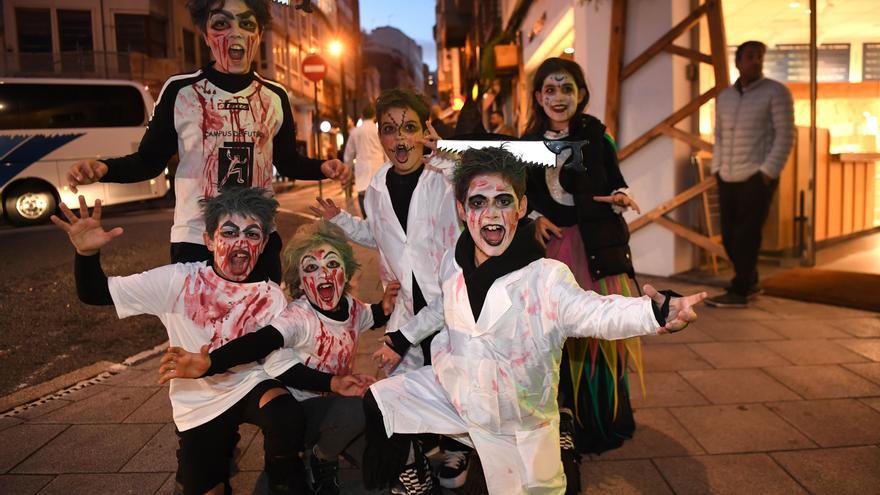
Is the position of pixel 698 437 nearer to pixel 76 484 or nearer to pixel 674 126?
pixel 76 484

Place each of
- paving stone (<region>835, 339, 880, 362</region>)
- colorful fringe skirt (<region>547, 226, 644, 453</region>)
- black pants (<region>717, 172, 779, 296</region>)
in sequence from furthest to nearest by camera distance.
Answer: black pants (<region>717, 172, 779, 296</region>) → paving stone (<region>835, 339, 880, 362</region>) → colorful fringe skirt (<region>547, 226, 644, 453</region>)

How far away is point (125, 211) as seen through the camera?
16.2 m

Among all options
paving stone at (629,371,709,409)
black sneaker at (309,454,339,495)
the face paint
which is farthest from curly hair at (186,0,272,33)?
paving stone at (629,371,709,409)

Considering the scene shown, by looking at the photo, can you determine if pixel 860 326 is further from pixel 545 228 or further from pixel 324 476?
pixel 324 476

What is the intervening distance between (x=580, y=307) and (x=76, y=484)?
2.42 metres

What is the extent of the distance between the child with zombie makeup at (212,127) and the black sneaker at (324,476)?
33.0 inches

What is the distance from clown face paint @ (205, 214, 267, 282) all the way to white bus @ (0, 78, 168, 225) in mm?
12427

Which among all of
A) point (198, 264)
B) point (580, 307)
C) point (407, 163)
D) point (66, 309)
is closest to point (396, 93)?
point (407, 163)

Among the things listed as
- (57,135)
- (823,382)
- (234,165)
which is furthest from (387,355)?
(57,135)

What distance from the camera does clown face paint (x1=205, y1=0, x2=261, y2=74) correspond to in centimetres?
292

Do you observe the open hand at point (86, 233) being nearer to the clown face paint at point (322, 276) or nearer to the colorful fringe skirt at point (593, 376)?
the clown face paint at point (322, 276)

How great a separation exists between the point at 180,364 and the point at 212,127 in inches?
40.2

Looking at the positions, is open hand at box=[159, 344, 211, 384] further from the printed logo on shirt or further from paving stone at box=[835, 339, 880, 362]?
paving stone at box=[835, 339, 880, 362]

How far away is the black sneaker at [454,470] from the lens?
3.05 metres
